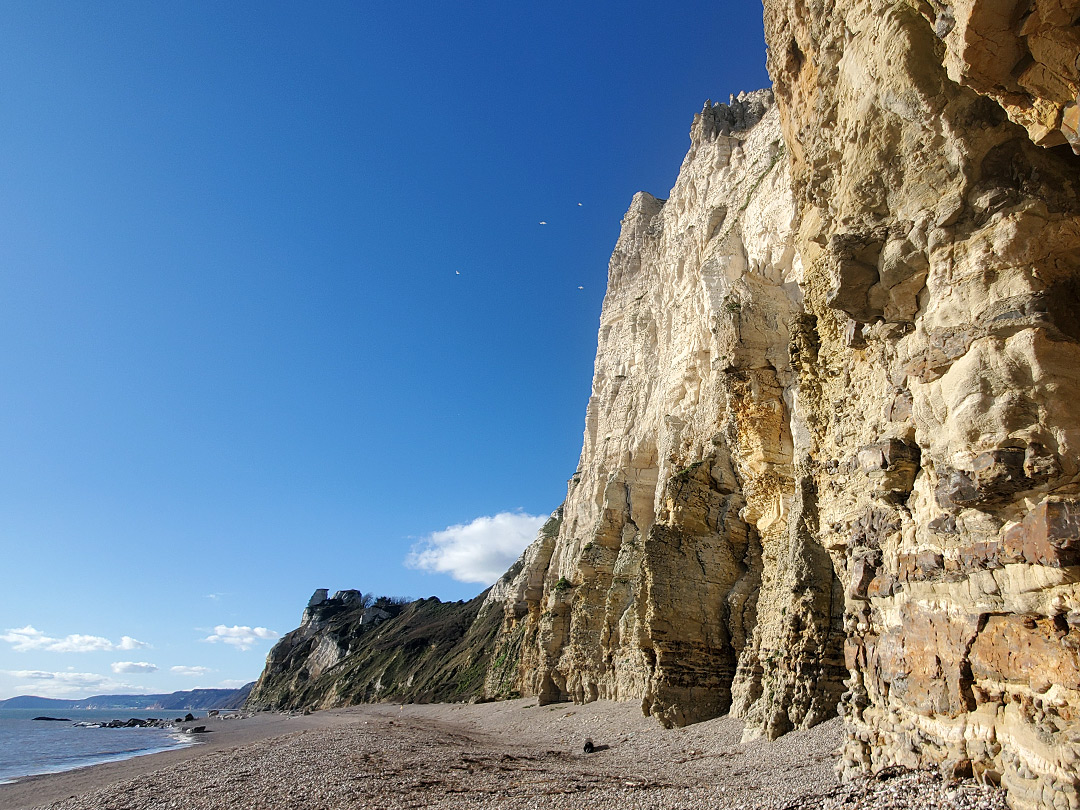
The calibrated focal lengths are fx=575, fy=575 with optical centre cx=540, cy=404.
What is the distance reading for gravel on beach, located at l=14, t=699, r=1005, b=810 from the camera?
20.0 ft

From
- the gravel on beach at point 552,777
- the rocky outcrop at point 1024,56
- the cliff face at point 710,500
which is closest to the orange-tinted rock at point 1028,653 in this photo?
the gravel on beach at point 552,777

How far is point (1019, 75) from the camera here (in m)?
3.72

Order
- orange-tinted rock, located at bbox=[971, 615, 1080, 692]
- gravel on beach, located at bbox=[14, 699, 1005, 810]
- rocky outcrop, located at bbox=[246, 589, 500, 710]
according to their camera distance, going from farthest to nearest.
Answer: rocky outcrop, located at bbox=[246, 589, 500, 710] → gravel on beach, located at bbox=[14, 699, 1005, 810] → orange-tinted rock, located at bbox=[971, 615, 1080, 692]

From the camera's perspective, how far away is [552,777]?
10.4 m

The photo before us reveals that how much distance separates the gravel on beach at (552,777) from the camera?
6102 mm

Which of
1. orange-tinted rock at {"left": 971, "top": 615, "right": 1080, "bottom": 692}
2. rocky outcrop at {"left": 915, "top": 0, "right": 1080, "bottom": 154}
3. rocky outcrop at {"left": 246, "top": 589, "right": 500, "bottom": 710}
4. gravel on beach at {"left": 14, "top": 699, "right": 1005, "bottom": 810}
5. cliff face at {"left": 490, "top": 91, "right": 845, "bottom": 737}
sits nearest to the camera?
rocky outcrop at {"left": 915, "top": 0, "right": 1080, "bottom": 154}

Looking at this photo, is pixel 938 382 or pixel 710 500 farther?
pixel 710 500

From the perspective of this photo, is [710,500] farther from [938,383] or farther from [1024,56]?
[1024,56]

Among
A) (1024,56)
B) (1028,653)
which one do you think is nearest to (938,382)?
(1028,653)

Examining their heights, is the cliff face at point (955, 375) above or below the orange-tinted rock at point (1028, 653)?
above

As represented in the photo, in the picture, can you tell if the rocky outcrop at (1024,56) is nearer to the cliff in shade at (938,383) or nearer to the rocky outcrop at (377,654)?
the cliff in shade at (938,383)

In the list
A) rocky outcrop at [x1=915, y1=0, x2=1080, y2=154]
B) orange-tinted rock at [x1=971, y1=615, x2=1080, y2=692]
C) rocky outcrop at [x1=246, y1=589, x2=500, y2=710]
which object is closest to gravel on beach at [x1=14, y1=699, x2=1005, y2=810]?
orange-tinted rock at [x1=971, y1=615, x2=1080, y2=692]

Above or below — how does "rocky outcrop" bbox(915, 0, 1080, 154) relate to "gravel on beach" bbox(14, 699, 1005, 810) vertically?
above

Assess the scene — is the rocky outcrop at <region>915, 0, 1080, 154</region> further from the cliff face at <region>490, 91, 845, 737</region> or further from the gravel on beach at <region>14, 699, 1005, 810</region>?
the gravel on beach at <region>14, 699, 1005, 810</region>
